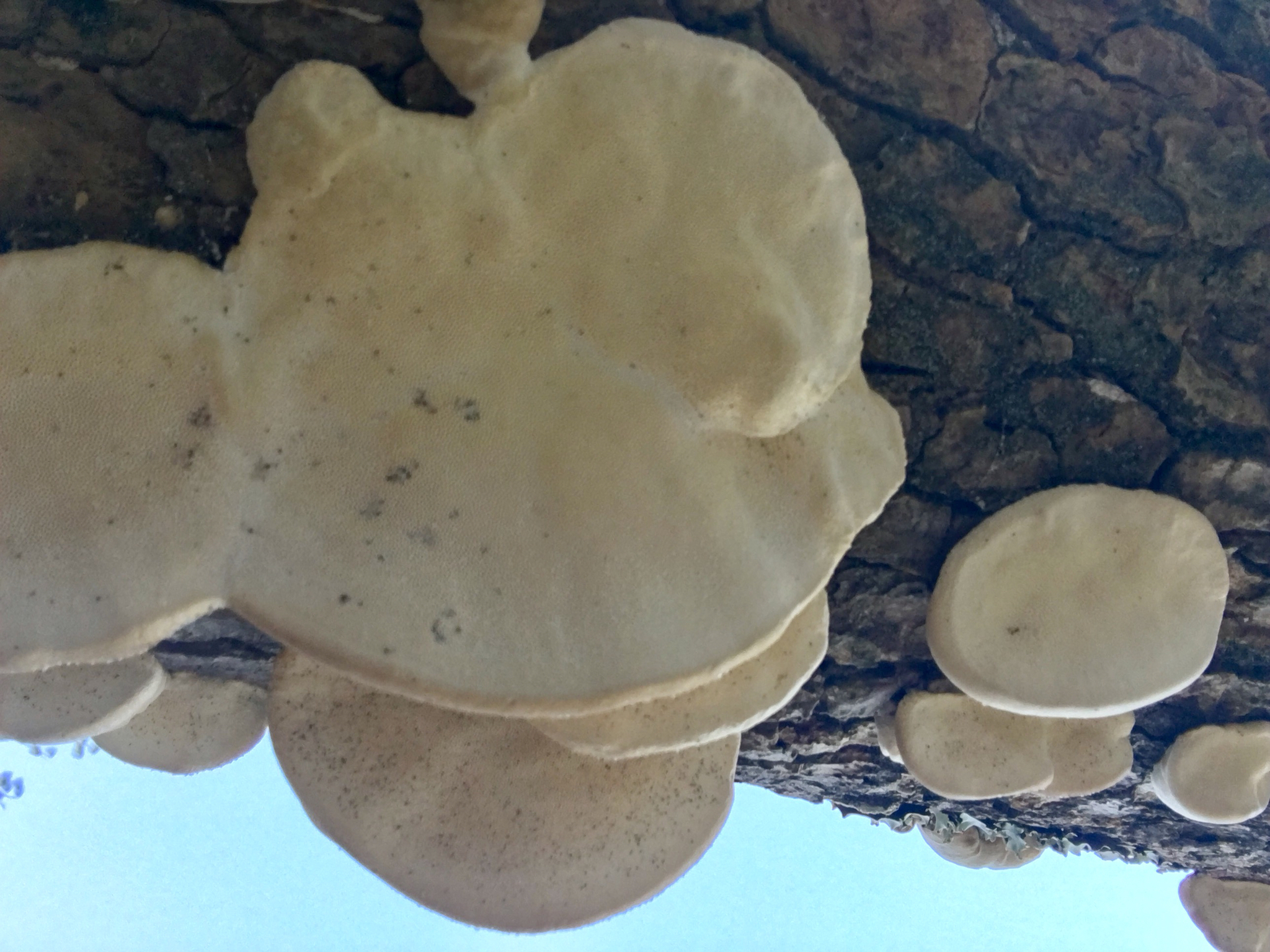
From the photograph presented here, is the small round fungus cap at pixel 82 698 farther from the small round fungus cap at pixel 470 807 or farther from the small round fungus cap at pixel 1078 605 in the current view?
the small round fungus cap at pixel 1078 605

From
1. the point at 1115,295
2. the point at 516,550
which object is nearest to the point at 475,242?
the point at 516,550

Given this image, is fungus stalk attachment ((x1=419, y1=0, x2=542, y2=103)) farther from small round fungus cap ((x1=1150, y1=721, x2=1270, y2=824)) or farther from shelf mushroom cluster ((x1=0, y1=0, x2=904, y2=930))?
small round fungus cap ((x1=1150, y1=721, x2=1270, y2=824))

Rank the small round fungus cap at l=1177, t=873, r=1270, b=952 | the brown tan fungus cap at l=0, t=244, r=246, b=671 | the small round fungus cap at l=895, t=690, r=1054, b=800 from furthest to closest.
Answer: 1. the small round fungus cap at l=1177, t=873, r=1270, b=952
2. the small round fungus cap at l=895, t=690, r=1054, b=800
3. the brown tan fungus cap at l=0, t=244, r=246, b=671

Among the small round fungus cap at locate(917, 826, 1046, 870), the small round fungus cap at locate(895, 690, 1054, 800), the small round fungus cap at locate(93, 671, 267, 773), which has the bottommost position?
the small round fungus cap at locate(917, 826, 1046, 870)

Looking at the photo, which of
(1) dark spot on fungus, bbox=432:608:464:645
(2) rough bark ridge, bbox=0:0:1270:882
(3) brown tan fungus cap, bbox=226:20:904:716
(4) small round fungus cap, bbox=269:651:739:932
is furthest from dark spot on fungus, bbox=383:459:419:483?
(2) rough bark ridge, bbox=0:0:1270:882

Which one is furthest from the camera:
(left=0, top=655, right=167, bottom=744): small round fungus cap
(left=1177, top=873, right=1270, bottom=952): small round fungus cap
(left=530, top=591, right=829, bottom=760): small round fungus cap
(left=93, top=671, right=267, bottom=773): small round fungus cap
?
(left=1177, top=873, right=1270, bottom=952): small round fungus cap

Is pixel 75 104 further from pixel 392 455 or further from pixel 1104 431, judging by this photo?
pixel 1104 431

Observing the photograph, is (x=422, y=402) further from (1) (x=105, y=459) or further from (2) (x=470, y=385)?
(1) (x=105, y=459)
